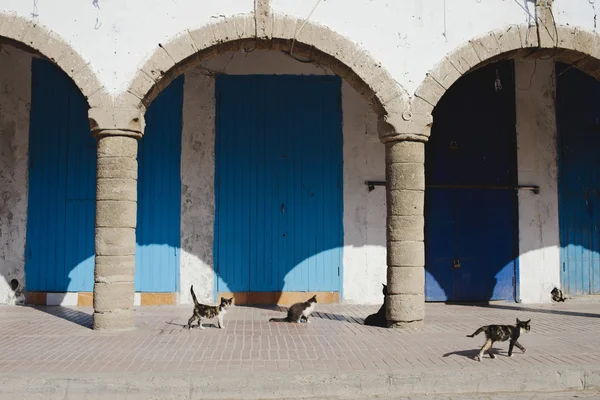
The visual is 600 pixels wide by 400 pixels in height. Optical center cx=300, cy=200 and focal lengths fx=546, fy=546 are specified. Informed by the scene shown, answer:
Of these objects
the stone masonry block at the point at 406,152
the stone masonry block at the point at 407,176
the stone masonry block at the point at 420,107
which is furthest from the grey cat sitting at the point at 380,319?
the stone masonry block at the point at 420,107

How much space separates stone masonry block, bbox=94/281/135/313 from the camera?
6625 millimetres

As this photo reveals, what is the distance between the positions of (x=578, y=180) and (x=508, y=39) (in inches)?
153

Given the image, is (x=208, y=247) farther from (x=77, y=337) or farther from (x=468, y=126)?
(x=468, y=126)

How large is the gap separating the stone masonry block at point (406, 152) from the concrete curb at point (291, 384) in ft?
9.92

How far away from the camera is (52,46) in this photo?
267 inches

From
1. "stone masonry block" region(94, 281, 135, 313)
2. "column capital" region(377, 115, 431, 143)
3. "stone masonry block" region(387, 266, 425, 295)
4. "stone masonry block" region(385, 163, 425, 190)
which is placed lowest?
"stone masonry block" region(94, 281, 135, 313)

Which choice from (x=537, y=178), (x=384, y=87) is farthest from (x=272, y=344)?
(x=537, y=178)

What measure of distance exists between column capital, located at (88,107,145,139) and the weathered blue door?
202 inches

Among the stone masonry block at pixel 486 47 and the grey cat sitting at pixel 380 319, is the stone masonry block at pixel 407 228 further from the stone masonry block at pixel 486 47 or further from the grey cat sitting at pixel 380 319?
the stone masonry block at pixel 486 47

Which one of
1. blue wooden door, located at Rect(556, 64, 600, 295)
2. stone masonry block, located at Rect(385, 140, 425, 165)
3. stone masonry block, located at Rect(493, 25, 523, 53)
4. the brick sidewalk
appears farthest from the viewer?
blue wooden door, located at Rect(556, 64, 600, 295)

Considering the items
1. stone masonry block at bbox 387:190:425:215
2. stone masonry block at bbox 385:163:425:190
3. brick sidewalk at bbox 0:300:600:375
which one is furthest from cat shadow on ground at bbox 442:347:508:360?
stone masonry block at bbox 385:163:425:190

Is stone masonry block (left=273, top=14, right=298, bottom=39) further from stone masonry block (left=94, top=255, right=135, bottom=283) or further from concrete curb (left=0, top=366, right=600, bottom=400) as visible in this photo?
concrete curb (left=0, top=366, right=600, bottom=400)

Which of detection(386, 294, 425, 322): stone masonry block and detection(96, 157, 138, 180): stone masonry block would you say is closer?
detection(96, 157, 138, 180): stone masonry block

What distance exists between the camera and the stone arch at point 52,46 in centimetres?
677
